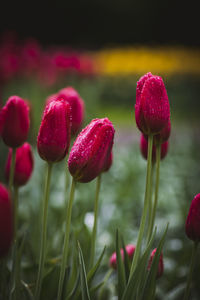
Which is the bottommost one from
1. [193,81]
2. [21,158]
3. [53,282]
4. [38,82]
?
[53,282]

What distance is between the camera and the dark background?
11.0 m

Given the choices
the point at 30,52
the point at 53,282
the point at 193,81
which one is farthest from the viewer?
the point at 193,81

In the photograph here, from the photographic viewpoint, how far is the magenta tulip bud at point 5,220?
448 mm

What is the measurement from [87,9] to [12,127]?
1191cm

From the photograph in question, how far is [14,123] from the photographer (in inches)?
28.7

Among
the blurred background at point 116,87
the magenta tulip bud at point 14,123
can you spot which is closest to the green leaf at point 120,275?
the blurred background at point 116,87

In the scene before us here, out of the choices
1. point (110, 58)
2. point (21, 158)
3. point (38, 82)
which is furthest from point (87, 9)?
point (21, 158)

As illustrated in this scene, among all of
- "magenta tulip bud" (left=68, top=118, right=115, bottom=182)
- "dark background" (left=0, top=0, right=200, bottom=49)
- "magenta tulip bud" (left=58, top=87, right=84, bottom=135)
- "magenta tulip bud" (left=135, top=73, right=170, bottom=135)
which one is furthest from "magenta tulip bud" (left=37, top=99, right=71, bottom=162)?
"dark background" (left=0, top=0, right=200, bottom=49)

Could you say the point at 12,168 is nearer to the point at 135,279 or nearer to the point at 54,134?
the point at 54,134

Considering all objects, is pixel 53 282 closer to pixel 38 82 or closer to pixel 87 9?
pixel 38 82

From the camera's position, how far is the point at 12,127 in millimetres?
727

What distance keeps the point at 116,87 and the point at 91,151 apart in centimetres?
593

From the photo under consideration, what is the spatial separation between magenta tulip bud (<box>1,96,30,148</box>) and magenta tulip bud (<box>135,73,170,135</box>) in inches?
9.3

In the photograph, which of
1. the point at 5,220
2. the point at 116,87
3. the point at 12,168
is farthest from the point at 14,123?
the point at 116,87
